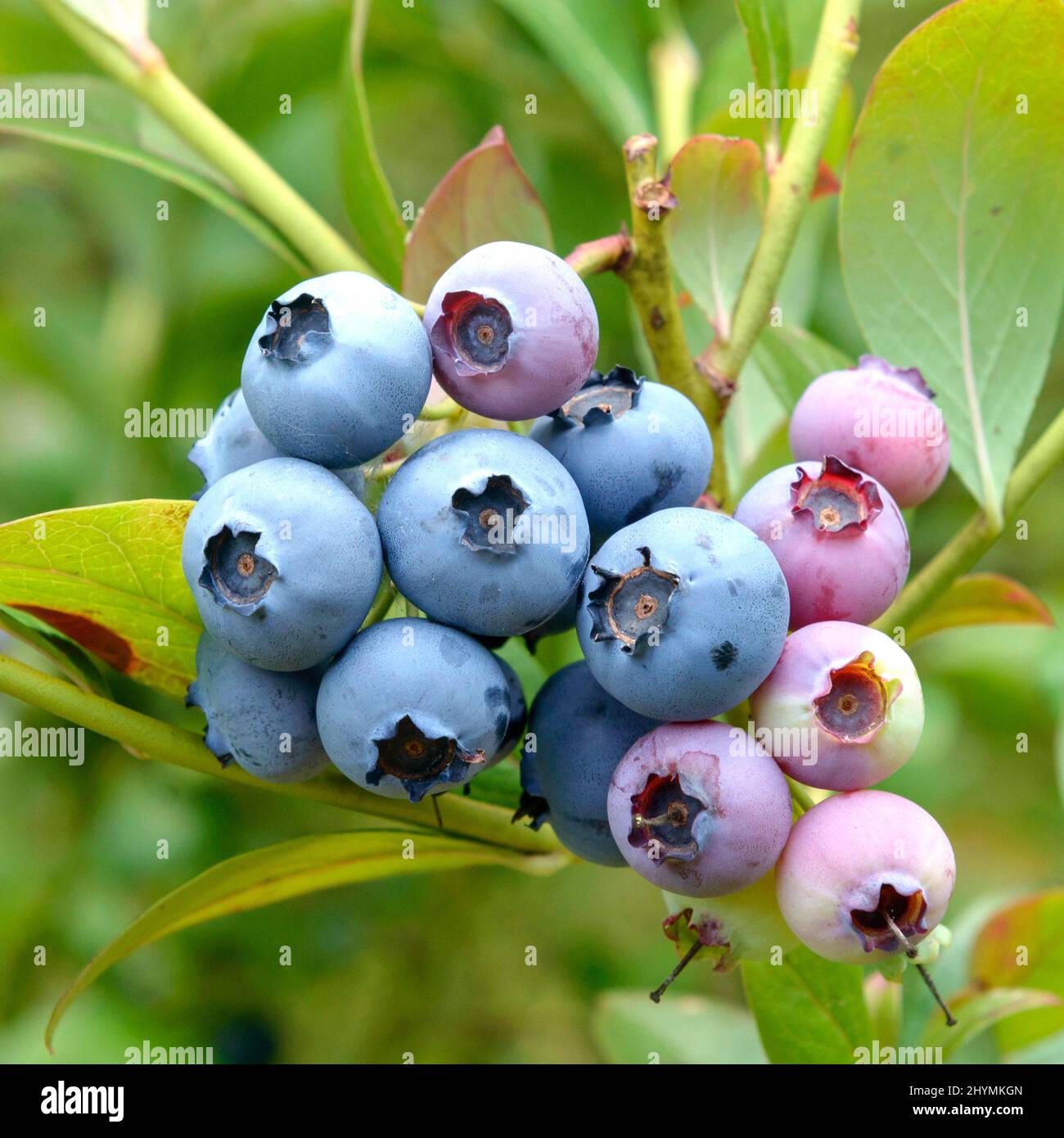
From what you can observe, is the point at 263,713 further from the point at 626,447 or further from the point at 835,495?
the point at 835,495

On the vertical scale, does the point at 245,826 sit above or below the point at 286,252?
below

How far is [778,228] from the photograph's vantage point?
1.13 metres

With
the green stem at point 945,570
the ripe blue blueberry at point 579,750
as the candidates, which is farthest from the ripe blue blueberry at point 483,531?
the green stem at point 945,570

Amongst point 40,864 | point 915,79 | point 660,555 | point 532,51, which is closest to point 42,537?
point 660,555

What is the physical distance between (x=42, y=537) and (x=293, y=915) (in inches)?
52.3

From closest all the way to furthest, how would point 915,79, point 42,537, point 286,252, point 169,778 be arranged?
point 42,537
point 915,79
point 286,252
point 169,778

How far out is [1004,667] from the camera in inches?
79.4

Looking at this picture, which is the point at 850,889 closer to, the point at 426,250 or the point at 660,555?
the point at 660,555

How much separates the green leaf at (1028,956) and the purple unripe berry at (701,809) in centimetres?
79

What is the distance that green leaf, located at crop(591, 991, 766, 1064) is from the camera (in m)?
1.61

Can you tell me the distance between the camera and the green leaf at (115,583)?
2.89ft

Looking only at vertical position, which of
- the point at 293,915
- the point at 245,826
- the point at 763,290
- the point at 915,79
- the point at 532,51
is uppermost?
the point at 532,51

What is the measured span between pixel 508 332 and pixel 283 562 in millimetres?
218

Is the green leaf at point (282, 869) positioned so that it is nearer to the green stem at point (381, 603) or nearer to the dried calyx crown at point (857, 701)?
the green stem at point (381, 603)
